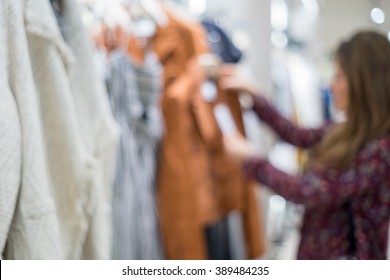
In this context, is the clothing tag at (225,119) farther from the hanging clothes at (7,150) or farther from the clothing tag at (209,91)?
the hanging clothes at (7,150)

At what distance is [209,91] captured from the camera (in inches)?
43.9

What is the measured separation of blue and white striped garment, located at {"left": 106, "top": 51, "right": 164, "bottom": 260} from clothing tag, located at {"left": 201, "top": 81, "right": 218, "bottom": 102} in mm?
152

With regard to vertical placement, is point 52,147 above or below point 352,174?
above

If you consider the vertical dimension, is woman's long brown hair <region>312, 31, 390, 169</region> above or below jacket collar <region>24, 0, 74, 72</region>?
below

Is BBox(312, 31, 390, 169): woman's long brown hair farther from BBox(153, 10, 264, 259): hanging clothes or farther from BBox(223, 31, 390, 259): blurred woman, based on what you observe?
BBox(153, 10, 264, 259): hanging clothes

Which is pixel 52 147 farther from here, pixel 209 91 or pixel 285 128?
pixel 285 128

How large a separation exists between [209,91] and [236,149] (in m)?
0.18

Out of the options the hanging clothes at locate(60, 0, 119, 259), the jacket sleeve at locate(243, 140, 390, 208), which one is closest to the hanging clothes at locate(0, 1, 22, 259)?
the hanging clothes at locate(60, 0, 119, 259)

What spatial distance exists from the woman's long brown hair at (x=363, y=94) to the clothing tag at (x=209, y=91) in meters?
0.32

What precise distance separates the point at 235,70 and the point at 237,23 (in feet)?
0.64

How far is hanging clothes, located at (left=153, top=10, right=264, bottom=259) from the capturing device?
3.16ft

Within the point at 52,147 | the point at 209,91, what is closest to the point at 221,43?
the point at 209,91

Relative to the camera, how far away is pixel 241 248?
1.17m
